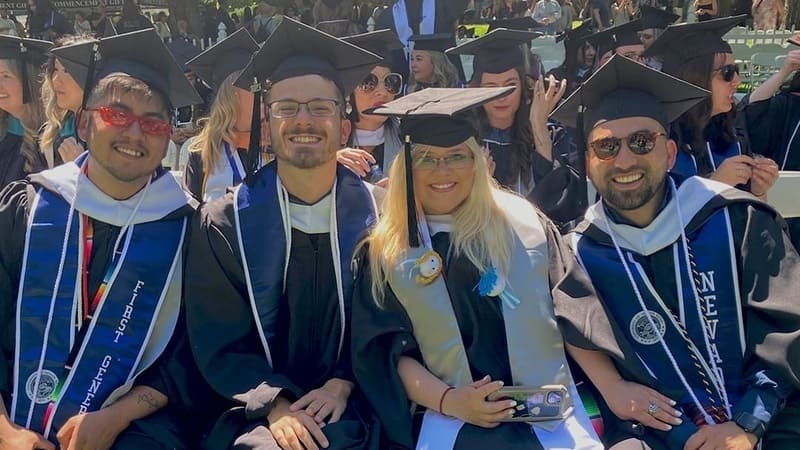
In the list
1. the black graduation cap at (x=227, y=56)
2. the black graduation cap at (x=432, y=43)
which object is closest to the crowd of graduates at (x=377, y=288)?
the black graduation cap at (x=227, y=56)

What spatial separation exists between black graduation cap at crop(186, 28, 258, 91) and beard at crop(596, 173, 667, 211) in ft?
8.40

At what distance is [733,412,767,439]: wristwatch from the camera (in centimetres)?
254

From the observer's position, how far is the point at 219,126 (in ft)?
14.7

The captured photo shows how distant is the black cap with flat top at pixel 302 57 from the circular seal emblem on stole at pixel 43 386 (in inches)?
55.1

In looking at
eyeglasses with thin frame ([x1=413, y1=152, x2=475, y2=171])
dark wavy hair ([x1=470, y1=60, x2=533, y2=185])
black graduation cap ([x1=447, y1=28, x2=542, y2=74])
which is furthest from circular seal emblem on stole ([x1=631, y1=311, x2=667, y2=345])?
black graduation cap ([x1=447, y1=28, x2=542, y2=74])

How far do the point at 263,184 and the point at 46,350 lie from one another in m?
1.03

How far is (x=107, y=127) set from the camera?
2.93 metres

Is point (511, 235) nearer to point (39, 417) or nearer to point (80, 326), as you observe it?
point (80, 326)

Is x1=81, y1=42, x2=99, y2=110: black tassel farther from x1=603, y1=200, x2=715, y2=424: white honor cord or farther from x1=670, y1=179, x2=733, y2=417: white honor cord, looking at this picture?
x1=670, y1=179, x2=733, y2=417: white honor cord

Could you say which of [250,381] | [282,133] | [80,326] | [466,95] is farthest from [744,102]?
[80,326]

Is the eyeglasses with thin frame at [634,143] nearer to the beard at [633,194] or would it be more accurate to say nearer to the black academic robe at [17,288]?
the beard at [633,194]

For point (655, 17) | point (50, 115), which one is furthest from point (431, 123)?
point (655, 17)

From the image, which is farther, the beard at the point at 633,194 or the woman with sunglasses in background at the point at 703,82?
the woman with sunglasses in background at the point at 703,82

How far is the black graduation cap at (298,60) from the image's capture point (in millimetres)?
3094
